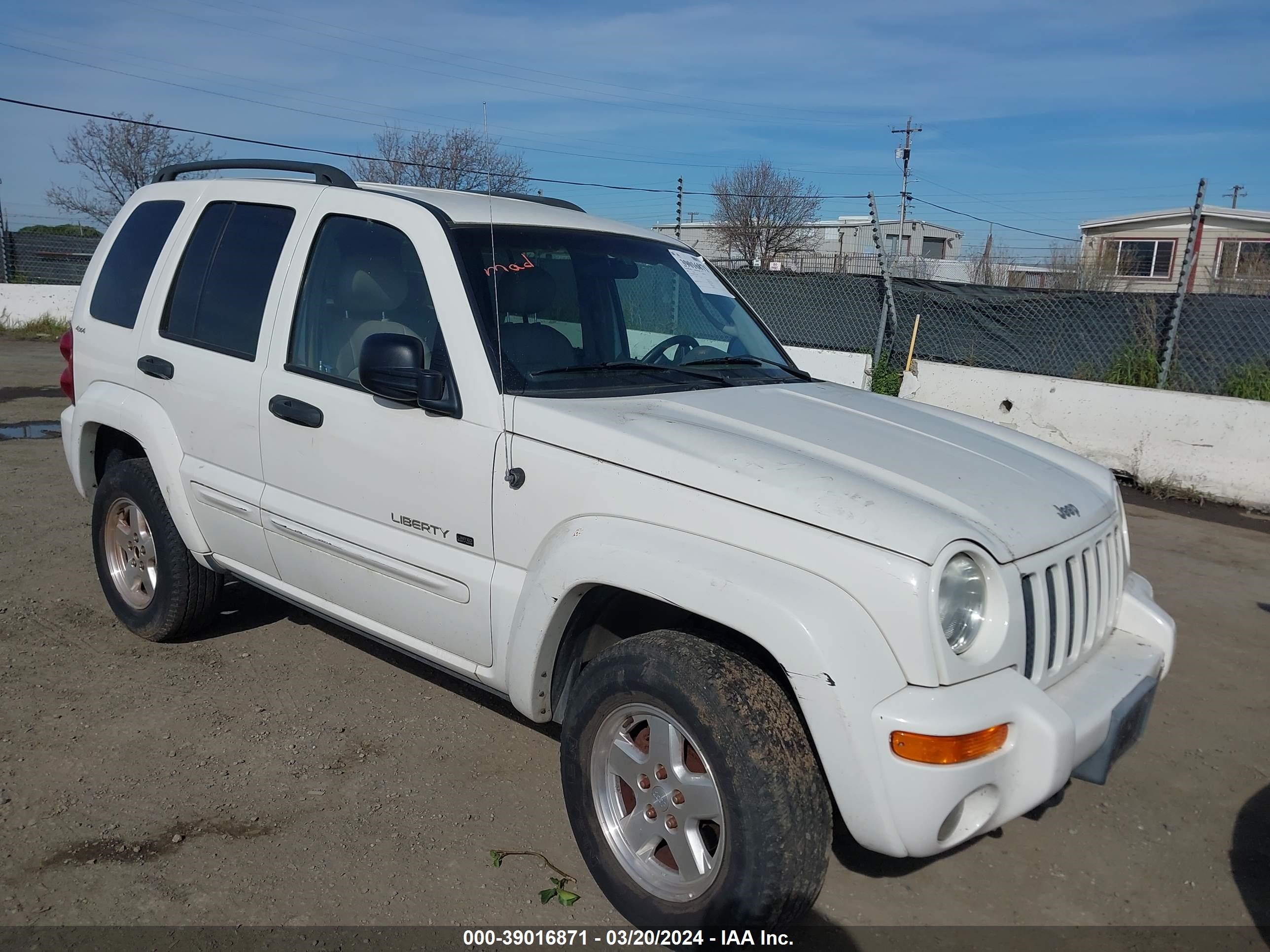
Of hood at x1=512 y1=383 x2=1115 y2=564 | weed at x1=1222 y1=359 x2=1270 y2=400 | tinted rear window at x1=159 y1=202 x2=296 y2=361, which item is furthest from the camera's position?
weed at x1=1222 y1=359 x2=1270 y2=400

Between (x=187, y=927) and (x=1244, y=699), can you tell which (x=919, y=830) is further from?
(x=1244, y=699)

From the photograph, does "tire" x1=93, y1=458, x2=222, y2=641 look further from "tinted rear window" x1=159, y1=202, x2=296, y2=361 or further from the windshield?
the windshield

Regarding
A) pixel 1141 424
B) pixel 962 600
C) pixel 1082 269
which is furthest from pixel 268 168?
pixel 1082 269

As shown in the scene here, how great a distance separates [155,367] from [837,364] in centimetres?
818

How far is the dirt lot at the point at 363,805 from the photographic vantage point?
302cm

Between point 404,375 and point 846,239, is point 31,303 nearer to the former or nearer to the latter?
point 404,375

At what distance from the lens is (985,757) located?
2436 millimetres

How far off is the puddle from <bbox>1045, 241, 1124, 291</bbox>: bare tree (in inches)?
476

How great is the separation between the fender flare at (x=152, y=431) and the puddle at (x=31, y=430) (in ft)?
16.2

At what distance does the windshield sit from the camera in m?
3.38

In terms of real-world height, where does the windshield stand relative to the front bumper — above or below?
above

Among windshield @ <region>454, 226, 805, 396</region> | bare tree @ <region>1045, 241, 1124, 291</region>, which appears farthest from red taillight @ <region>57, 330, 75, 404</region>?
bare tree @ <region>1045, 241, 1124, 291</region>

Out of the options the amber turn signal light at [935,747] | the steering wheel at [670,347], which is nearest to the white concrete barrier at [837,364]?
the steering wheel at [670,347]

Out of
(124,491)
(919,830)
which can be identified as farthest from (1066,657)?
(124,491)
